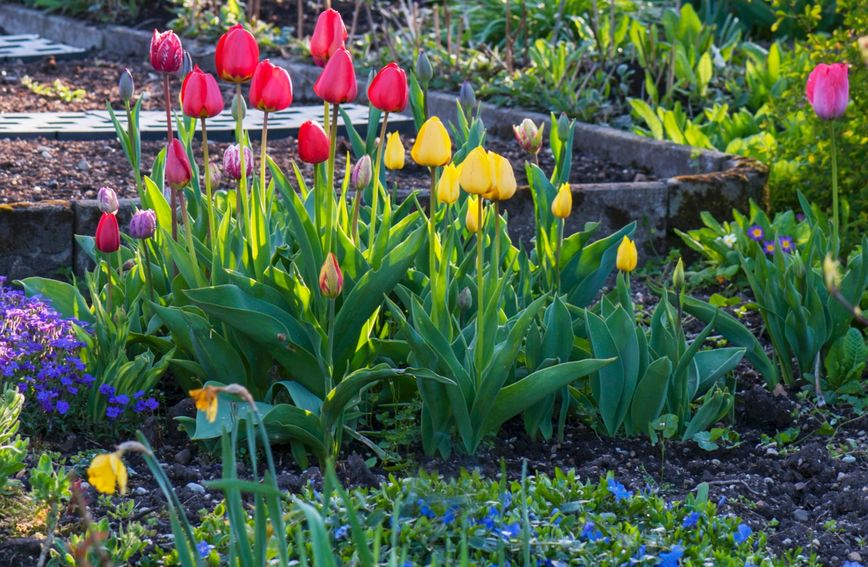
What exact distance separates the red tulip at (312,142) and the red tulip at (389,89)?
0.45 ft

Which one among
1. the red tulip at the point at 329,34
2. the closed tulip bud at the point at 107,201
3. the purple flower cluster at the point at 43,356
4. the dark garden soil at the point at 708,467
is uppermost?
the red tulip at the point at 329,34

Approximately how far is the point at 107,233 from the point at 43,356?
345mm

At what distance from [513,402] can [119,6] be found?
→ 273 inches

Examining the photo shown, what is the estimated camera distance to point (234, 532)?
182 centimetres

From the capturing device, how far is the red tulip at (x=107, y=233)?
2.78 metres

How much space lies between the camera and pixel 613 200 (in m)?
4.48

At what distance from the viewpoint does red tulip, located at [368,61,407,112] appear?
2.61 m

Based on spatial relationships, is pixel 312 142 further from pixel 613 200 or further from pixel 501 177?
pixel 613 200

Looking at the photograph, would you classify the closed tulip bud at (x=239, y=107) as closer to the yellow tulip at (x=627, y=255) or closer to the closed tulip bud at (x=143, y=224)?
the closed tulip bud at (x=143, y=224)

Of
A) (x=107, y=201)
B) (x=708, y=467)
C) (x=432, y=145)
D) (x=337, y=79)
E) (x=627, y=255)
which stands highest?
(x=337, y=79)

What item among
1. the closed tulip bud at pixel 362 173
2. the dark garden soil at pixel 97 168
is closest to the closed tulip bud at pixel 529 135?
the closed tulip bud at pixel 362 173

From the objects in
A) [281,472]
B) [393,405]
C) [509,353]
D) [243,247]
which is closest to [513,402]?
[509,353]

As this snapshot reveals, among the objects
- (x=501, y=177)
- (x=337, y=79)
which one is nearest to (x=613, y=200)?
(x=337, y=79)

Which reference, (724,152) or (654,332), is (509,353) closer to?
(654,332)
